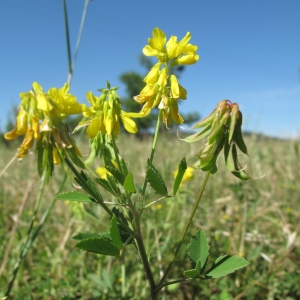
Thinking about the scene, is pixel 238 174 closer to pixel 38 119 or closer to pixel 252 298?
pixel 38 119

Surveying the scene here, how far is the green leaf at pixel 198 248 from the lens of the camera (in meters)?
1.19

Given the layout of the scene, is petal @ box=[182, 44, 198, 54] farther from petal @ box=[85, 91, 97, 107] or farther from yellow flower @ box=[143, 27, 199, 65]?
petal @ box=[85, 91, 97, 107]

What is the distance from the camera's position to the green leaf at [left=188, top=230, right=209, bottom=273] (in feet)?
3.91

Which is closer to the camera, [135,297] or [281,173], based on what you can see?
[135,297]

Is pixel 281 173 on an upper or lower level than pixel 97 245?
upper

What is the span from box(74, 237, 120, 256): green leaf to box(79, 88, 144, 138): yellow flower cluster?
12.7 inches

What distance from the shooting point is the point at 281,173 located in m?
3.99

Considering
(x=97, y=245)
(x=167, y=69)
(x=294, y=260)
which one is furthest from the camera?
(x=294, y=260)

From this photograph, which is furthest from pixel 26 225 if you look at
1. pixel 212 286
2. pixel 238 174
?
pixel 238 174

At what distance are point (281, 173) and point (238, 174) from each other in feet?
10.6

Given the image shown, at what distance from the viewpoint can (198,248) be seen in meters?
1.21

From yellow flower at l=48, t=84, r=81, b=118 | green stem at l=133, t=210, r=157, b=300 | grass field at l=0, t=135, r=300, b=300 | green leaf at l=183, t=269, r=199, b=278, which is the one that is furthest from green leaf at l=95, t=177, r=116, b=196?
grass field at l=0, t=135, r=300, b=300

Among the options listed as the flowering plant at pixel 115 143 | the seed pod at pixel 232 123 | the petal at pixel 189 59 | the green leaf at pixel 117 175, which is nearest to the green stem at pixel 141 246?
the flowering plant at pixel 115 143

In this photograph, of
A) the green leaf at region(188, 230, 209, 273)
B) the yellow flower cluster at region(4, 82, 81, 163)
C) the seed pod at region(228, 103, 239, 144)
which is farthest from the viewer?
the green leaf at region(188, 230, 209, 273)
